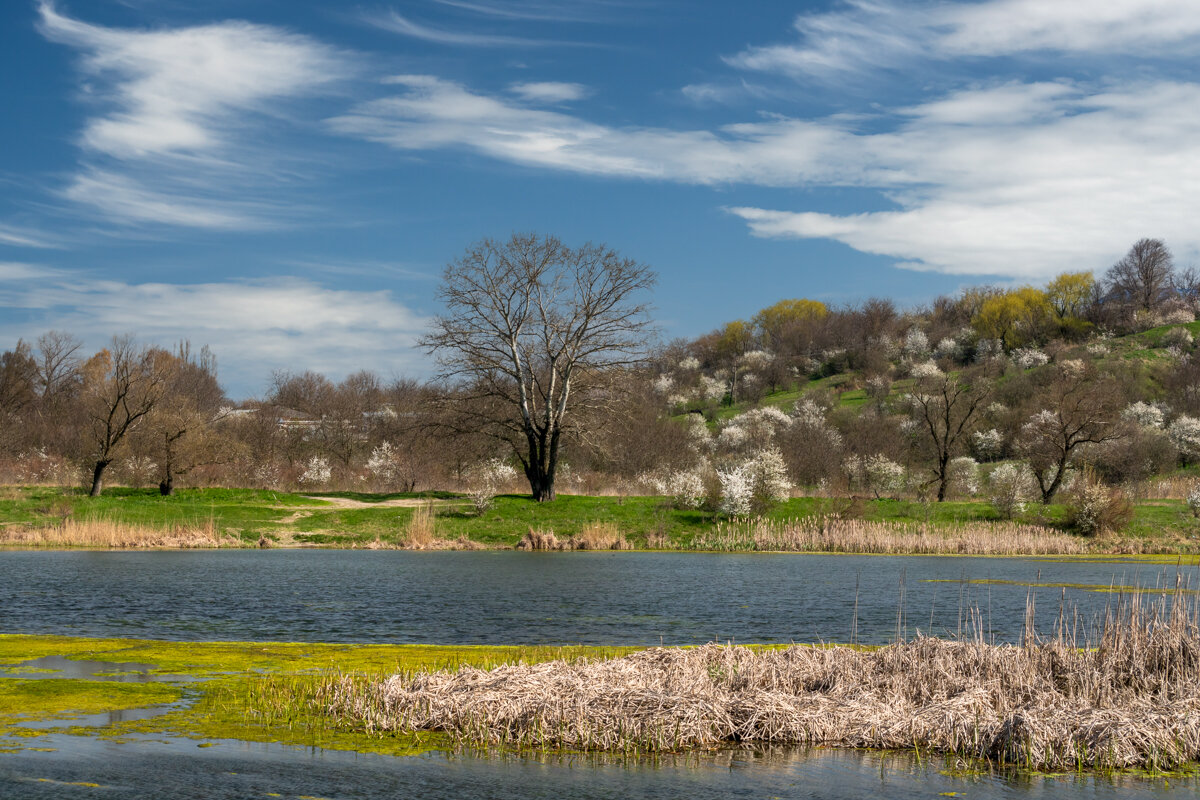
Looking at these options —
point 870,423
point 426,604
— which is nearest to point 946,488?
point 870,423

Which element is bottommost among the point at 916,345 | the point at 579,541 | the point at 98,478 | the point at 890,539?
the point at 579,541

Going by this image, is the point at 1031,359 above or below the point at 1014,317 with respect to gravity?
below

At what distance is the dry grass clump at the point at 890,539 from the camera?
4312 centimetres

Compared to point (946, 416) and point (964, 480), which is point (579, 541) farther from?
point (964, 480)

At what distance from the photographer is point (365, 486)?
59.0m

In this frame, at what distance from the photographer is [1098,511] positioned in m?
45.3

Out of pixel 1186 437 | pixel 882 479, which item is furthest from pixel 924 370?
pixel 882 479

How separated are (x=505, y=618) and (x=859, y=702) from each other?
438 inches

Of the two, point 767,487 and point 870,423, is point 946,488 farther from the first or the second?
point 870,423

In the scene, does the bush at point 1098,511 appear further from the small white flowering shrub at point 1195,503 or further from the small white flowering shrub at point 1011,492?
the small white flowering shrub at point 1195,503

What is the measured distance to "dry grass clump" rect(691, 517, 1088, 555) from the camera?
141 feet

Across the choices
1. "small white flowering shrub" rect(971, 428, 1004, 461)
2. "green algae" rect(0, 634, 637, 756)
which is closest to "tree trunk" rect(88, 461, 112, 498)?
"green algae" rect(0, 634, 637, 756)

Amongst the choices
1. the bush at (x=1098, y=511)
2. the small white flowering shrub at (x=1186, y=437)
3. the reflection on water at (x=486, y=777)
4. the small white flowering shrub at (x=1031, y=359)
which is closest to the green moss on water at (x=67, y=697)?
the reflection on water at (x=486, y=777)

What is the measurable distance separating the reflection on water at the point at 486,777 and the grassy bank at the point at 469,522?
32.3 meters
